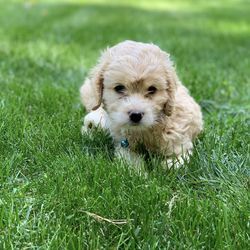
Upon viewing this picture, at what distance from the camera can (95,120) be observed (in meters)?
4.41

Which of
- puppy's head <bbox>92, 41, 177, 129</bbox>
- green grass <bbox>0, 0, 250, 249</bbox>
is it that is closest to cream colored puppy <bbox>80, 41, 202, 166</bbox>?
puppy's head <bbox>92, 41, 177, 129</bbox>

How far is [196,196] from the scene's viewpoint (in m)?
3.26

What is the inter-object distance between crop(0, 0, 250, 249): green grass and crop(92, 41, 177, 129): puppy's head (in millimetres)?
316

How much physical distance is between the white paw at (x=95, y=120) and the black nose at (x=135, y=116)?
58 centimetres

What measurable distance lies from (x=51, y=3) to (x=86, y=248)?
1427cm

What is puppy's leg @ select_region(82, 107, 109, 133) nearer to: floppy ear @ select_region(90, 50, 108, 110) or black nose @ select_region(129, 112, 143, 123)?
floppy ear @ select_region(90, 50, 108, 110)

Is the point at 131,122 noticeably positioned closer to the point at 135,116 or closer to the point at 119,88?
the point at 135,116

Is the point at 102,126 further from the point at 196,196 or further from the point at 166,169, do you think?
the point at 196,196

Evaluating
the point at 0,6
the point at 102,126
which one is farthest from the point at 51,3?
the point at 102,126

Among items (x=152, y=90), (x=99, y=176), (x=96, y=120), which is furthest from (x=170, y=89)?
(x=99, y=176)

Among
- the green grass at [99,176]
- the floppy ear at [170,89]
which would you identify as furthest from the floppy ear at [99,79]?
the floppy ear at [170,89]

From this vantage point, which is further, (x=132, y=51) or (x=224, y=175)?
(x=132, y=51)

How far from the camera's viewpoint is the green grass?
114 inches

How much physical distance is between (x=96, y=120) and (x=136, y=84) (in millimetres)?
655
